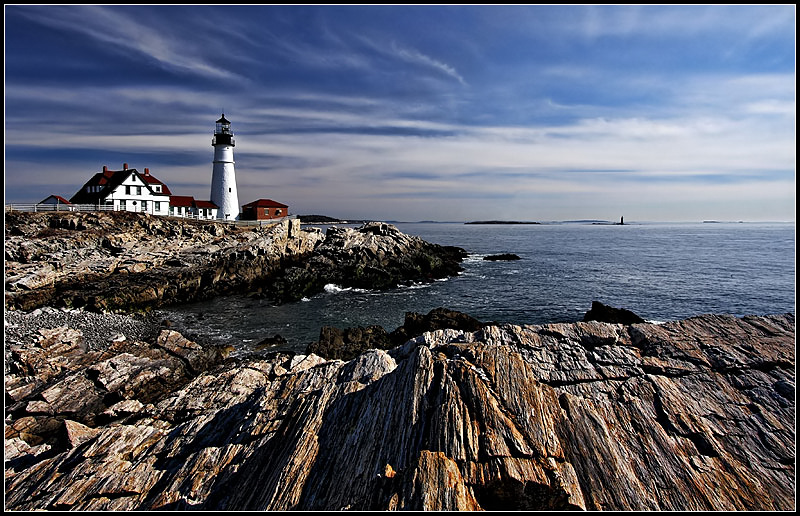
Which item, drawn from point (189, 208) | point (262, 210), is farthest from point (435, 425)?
point (262, 210)

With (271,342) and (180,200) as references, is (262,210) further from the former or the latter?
(271,342)

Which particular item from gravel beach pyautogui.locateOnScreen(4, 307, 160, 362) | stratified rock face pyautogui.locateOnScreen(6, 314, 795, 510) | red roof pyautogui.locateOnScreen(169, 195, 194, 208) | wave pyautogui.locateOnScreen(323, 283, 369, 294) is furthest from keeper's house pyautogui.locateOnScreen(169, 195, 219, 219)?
stratified rock face pyautogui.locateOnScreen(6, 314, 795, 510)

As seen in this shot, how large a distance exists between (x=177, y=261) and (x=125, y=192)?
2557 cm

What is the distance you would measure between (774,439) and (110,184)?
66.3 metres

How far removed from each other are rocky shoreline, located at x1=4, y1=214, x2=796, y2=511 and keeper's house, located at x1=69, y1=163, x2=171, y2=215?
42055 mm

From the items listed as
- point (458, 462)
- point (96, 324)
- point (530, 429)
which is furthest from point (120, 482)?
point (96, 324)

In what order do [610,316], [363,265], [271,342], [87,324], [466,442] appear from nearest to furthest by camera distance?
[466,442]
[271,342]
[87,324]
[610,316]
[363,265]

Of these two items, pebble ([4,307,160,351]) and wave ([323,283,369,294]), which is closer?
pebble ([4,307,160,351])

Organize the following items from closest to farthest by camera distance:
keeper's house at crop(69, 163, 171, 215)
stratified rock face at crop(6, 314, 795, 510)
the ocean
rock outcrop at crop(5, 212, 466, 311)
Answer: stratified rock face at crop(6, 314, 795, 510), the ocean, rock outcrop at crop(5, 212, 466, 311), keeper's house at crop(69, 163, 171, 215)

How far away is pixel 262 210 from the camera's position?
68.1 metres

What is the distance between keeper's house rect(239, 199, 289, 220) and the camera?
223 ft

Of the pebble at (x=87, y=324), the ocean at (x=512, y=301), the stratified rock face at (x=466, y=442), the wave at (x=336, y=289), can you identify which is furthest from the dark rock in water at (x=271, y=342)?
the wave at (x=336, y=289)

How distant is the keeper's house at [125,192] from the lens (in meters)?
50.1

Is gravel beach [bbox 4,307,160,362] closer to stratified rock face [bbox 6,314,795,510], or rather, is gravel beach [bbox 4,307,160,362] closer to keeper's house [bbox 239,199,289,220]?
stratified rock face [bbox 6,314,795,510]
